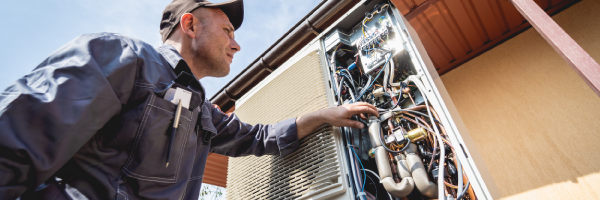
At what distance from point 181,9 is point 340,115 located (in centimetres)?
99

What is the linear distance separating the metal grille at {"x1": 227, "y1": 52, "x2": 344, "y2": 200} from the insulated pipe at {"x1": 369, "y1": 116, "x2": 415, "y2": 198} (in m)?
0.19

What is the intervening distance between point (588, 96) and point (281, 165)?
209 centimetres

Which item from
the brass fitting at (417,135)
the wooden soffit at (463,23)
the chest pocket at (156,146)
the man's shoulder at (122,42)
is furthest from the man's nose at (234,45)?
the wooden soffit at (463,23)

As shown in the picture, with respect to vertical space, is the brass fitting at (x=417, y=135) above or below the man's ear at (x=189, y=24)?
below

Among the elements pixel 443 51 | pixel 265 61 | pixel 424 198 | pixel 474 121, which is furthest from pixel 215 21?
pixel 474 121

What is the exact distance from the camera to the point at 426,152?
4.09 ft

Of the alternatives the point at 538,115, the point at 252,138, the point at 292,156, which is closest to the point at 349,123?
the point at 292,156

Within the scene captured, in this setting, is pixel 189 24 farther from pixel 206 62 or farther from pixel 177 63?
pixel 177 63

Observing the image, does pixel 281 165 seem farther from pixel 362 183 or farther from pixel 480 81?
pixel 480 81

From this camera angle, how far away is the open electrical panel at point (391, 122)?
3.70 feet

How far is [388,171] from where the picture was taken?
1.20 metres

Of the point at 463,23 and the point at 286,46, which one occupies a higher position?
the point at 286,46

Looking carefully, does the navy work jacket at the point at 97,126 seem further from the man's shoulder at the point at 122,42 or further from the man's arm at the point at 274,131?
the man's arm at the point at 274,131

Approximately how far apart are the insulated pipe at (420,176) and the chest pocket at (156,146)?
3.05 feet
